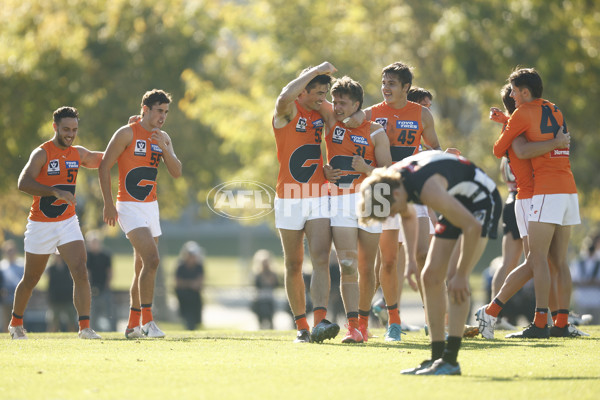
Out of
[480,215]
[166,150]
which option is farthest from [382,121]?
[480,215]

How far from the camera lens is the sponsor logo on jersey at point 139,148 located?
1061 centimetres

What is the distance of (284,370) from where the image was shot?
7363 millimetres

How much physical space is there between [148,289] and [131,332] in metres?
0.54

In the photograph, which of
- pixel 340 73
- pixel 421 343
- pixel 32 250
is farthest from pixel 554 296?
pixel 340 73

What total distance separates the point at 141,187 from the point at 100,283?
9913 mm

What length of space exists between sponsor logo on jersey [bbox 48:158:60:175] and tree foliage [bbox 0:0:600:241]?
10207 millimetres

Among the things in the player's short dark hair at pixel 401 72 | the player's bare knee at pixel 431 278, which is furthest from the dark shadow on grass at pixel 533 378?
the player's short dark hair at pixel 401 72

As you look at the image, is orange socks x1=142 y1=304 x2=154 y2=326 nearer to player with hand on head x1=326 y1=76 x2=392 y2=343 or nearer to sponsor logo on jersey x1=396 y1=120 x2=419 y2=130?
player with hand on head x1=326 y1=76 x2=392 y2=343

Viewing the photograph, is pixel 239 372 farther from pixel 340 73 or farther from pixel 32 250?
pixel 340 73

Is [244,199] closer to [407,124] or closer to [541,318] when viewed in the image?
[407,124]

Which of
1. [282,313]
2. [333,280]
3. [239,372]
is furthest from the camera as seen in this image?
→ [282,313]

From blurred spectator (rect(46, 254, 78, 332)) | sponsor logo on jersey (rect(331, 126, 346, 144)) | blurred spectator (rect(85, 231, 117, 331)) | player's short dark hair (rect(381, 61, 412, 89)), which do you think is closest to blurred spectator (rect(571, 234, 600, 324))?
blurred spectator (rect(85, 231, 117, 331))

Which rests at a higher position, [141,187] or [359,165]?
[359,165]

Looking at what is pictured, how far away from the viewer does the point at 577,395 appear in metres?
6.28
